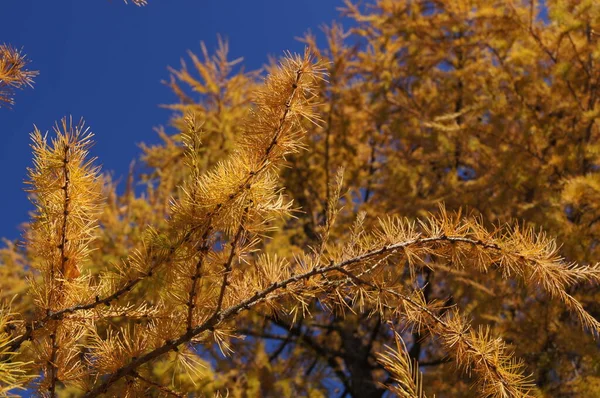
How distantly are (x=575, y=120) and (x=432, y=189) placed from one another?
1370 millimetres

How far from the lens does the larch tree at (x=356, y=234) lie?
1387 millimetres

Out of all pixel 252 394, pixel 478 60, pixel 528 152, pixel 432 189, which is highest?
pixel 478 60

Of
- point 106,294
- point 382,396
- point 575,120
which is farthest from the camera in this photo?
point 382,396

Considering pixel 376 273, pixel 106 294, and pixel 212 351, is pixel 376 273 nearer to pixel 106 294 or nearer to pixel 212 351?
pixel 106 294

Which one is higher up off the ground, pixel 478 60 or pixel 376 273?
pixel 478 60

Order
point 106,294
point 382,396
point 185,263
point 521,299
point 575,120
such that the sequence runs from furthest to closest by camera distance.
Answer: point 382,396 → point 575,120 → point 521,299 → point 106,294 → point 185,263

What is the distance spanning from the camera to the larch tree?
139 centimetres

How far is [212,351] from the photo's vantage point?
14.5ft

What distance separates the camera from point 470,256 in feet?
4.72

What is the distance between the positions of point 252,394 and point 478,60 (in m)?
3.39

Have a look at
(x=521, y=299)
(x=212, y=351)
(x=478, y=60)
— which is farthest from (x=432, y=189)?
(x=212, y=351)

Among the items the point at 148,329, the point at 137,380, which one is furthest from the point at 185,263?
the point at 137,380

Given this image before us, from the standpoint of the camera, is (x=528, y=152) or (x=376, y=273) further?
(x=528, y=152)

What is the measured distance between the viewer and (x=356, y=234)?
4.93 ft
